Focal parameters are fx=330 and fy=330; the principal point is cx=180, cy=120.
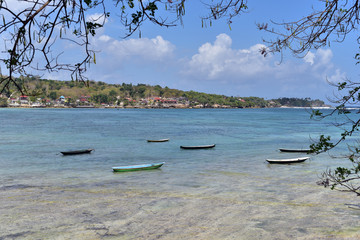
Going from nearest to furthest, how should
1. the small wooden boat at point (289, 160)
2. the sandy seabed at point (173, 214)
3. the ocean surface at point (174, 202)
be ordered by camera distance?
the sandy seabed at point (173, 214)
the ocean surface at point (174, 202)
the small wooden boat at point (289, 160)

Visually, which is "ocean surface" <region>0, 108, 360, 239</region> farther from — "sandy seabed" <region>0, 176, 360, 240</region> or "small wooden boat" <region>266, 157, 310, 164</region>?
"small wooden boat" <region>266, 157, 310, 164</region>

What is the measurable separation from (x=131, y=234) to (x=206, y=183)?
33.5 feet

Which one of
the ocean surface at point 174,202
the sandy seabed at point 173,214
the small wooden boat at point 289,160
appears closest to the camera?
the sandy seabed at point 173,214

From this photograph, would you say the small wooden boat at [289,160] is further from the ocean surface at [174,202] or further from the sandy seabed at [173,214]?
the sandy seabed at [173,214]

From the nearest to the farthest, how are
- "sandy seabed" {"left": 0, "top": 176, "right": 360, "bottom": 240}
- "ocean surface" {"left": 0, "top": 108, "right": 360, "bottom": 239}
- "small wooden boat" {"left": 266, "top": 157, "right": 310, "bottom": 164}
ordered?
1. "sandy seabed" {"left": 0, "top": 176, "right": 360, "bottom": 240}
2. "ocean surface" {"left": 0, "top": 108, "right": 360, "bottom": 239}
3. "small wooden boat" {"left": 266, "top": 157, "right": 310, "bottom": 164}

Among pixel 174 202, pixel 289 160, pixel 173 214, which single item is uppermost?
pixel 289 160

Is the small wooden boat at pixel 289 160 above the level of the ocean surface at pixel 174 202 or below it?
above

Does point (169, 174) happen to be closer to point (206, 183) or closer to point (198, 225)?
point (206, 183)

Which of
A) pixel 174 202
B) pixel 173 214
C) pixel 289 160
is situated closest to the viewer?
pixel 173 214

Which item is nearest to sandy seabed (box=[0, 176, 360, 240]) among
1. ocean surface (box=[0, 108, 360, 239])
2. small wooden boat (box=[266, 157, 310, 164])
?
ocean surface (box=[0, 108, 360, 239])

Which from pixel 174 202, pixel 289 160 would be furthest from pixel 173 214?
pixel 289 160

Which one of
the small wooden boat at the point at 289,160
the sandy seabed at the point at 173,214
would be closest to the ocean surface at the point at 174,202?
the sandy seabed at the point at 173,214

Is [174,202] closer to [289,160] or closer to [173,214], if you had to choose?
A: [173,214]

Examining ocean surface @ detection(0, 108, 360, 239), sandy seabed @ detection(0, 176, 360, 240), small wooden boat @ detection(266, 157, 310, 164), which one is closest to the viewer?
sandy seabed @ detection(0, 176, 360, 240)
